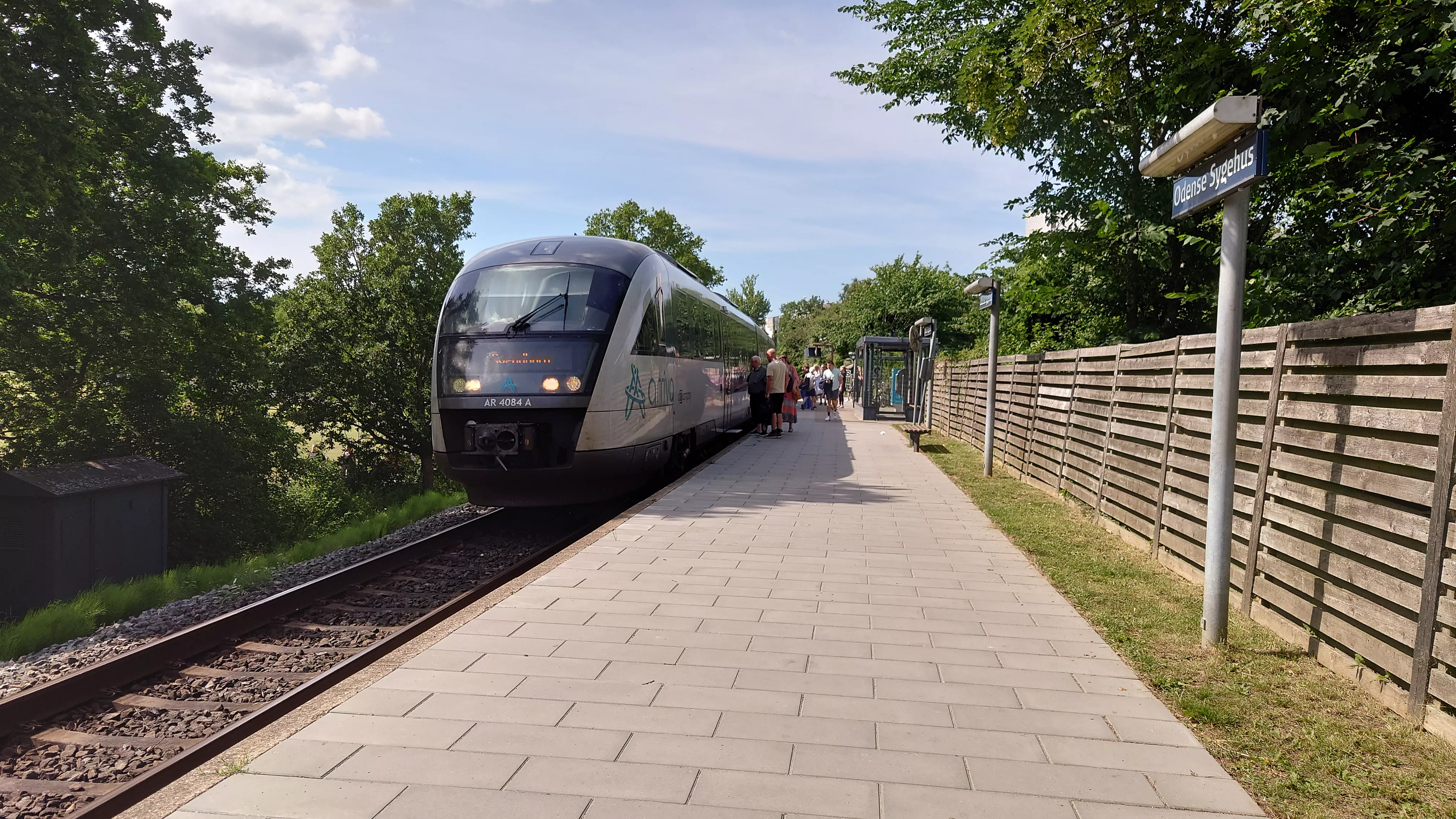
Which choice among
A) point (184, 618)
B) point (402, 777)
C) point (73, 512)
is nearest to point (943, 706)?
point (402, 777)

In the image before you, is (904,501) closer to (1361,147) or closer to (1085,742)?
(1361,147)

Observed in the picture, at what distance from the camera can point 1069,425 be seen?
9961 millimetres

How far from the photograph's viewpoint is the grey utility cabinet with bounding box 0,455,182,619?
1051 centimetres

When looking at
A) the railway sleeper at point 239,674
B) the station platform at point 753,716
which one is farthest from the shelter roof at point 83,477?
the station platform at point 753,716

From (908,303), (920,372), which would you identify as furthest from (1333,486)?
(908,303)

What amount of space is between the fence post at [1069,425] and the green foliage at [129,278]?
1326 cm

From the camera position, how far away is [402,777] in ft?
9.78

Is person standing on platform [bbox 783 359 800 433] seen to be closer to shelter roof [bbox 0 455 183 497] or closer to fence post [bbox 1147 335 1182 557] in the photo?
shelter roof [bbox 0 455 183 497]

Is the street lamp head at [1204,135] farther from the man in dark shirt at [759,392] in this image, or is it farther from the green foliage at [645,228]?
the green foliage at [645,228]

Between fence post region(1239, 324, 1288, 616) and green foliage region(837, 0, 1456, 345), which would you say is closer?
fence post region(1239, 324, 1288, 616)

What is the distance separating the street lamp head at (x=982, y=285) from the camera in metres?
11.9

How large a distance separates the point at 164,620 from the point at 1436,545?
8908mm

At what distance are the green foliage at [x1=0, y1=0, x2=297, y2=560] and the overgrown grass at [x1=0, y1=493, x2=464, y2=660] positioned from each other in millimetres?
4526

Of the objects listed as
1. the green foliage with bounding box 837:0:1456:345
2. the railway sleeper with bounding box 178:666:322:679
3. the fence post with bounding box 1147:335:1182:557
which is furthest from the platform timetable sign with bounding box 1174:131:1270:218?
the railway sleeper with bounding box 178:666:322:679
